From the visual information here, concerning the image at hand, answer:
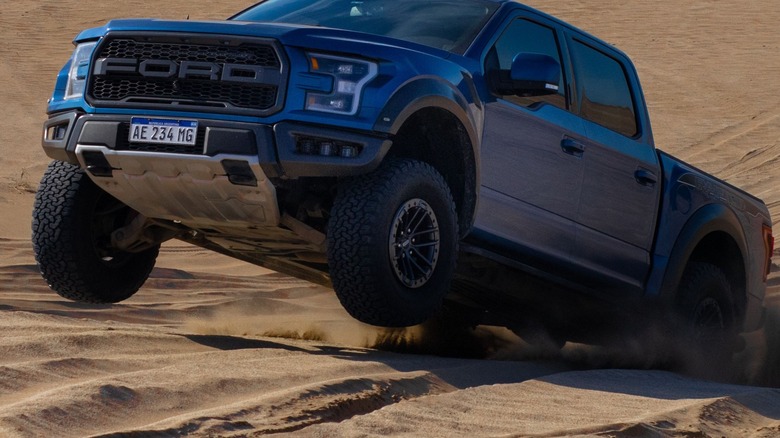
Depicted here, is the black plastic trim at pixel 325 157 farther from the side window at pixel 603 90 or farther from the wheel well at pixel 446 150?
the side window at pixel 603 90

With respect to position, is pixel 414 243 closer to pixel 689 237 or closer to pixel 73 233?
pixel 73 233

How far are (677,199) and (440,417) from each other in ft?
10.8

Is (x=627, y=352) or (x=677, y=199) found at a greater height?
(x=677, y=199)

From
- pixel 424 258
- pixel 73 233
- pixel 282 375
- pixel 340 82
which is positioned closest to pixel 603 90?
pixel 424 258

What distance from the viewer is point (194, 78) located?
5207 millimetres

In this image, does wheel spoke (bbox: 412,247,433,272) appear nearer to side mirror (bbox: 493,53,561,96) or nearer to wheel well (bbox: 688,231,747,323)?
side mirror (bbox: 493,53,561,96)

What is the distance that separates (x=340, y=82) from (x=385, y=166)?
0.40 m

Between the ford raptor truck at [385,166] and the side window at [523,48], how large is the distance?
0.4 inches

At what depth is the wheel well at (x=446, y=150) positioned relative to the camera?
18.7ft

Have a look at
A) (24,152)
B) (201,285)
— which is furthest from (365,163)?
(24,152)

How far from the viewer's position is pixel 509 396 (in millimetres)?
4922

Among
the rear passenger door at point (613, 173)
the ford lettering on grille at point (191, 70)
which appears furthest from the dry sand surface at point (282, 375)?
the ford lettering on grille at point (191, 70)

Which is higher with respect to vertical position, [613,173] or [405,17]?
[405,17]

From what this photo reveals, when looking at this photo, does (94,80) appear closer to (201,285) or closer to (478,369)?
(478,369)
